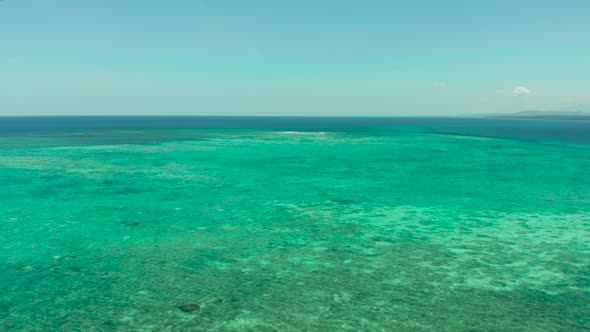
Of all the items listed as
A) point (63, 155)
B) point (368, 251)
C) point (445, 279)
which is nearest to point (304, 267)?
point (368, 251)

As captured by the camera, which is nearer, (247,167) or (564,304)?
(564,304)

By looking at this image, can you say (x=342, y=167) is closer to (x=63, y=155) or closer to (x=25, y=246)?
(x=25, y=246)

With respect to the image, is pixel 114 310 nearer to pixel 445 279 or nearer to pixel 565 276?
pixel 445 279

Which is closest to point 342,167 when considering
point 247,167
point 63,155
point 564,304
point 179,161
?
point 247,167

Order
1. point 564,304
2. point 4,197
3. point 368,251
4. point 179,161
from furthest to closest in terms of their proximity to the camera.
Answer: point 179,161 < point 4,197 < point 368,251 < point 564,304

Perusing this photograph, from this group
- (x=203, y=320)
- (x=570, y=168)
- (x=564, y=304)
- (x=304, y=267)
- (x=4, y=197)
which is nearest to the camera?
(x=203, y=320)

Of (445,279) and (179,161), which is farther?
(179,161)
